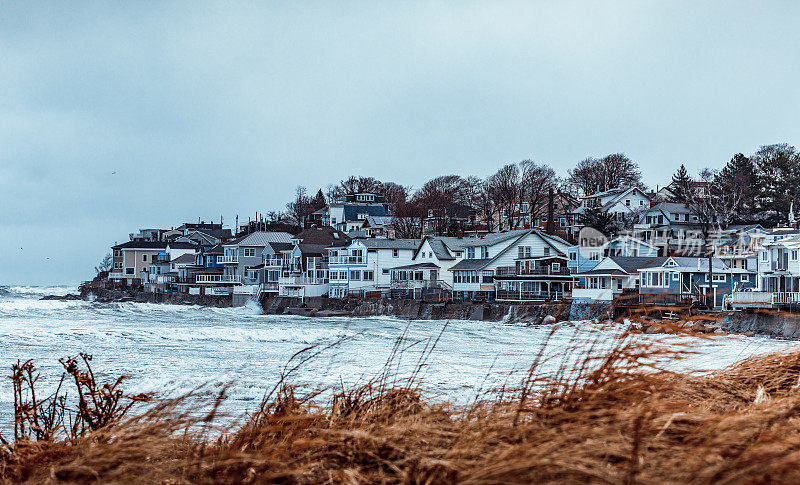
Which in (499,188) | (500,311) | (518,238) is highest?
(499,188)

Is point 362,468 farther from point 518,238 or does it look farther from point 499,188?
point 499,188

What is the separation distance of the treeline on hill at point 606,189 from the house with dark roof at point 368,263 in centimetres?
1533

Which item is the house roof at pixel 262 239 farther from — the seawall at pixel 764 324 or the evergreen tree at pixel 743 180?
the seawall at pixel 764 324

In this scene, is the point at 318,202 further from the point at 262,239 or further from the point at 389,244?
the point at 389,244

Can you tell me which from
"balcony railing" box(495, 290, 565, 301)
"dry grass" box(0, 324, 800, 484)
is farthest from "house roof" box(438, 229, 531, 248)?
"dry grass" box(0, 324, 800, 484)

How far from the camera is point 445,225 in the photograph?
274 feet

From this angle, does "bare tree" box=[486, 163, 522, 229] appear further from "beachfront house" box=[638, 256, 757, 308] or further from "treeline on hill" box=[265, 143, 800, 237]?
"beachfront house" box=[638, 256, 757, 308]

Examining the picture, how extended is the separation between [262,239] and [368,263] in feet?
79.3

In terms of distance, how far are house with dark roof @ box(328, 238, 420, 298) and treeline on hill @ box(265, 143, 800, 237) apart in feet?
50.3

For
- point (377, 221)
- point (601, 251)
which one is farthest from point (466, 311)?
point (377, 221)

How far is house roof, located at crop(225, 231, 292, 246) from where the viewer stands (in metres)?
84.6

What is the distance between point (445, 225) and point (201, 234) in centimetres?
3761

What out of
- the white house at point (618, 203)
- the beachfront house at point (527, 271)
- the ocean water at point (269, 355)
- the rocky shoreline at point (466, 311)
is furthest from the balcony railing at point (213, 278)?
the ocean water at point (269, 355)

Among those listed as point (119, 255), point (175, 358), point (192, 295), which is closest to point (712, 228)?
point (192, 295)
